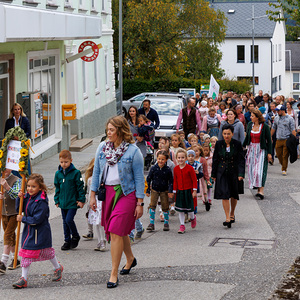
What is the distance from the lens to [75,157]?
71.4 feet

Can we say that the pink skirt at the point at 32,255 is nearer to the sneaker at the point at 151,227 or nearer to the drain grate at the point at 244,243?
the drain grate at the point at 244,243

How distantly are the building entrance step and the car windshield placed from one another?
260cm

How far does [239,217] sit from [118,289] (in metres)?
5.25

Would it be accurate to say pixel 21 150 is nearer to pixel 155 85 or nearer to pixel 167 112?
pixel 167 112

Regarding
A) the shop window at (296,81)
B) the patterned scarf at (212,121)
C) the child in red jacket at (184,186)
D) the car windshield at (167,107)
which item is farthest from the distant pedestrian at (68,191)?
the shop window at (296,81)

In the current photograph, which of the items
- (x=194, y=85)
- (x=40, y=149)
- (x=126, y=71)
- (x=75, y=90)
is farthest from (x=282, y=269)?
(x=194, y=85)

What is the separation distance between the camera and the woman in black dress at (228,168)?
38.1ft

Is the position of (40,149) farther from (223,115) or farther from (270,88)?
(270,88)

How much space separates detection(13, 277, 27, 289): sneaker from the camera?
308 inches

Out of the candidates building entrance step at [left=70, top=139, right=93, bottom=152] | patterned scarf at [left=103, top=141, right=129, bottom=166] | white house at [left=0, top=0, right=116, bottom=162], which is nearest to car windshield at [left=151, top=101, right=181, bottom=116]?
building entrance step at [left=70, top=139, right=93, bottom=152]

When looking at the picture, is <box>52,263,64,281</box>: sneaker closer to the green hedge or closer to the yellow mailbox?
the yellow mailbox

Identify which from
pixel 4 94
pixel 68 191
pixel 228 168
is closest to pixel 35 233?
pixel 68 191

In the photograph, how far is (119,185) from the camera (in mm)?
7871

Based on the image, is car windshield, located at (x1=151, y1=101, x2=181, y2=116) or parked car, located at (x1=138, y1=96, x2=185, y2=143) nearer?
parked car, located at (x1=138, y1=96, x2=185, y2=143)
